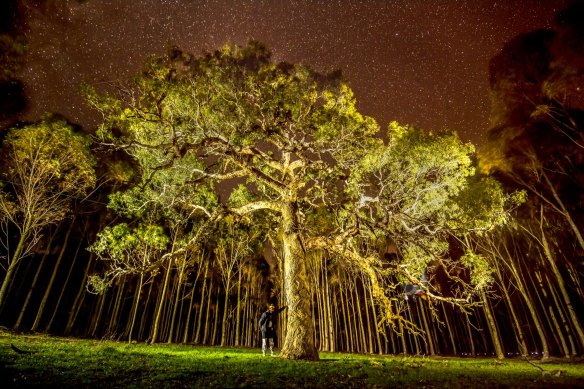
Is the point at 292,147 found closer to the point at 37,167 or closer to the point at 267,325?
the point at 267,325

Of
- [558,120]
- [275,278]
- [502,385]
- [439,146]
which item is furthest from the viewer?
[275,278]

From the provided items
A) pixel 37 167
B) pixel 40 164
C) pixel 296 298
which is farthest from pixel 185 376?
pixel 37 167

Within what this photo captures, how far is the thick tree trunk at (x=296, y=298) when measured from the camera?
1070 cm

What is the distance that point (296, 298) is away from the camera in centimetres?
1143

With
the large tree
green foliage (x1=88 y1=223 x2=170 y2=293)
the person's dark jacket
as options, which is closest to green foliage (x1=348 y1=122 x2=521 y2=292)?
the large tree

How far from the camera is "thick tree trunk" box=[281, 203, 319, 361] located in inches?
421

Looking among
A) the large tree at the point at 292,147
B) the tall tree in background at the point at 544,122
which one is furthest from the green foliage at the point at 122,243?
the tall tree in background at the point at 544,122

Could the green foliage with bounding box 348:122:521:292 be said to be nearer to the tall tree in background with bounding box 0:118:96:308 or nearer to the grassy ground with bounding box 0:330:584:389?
the grassy ground with bounding box 0:330:584:389

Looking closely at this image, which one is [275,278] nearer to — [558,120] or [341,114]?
[341,114]

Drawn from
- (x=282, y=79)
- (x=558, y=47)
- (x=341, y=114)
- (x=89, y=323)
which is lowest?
(x=89, y=323)

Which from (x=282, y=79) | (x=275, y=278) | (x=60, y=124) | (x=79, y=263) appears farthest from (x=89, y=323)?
(x=282, y=79)

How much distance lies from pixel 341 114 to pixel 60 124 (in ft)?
50.0

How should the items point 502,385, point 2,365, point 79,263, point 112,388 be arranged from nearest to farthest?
point 112,388
point 2,365
point 502,385
point 79,263

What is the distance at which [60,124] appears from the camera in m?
16.8
